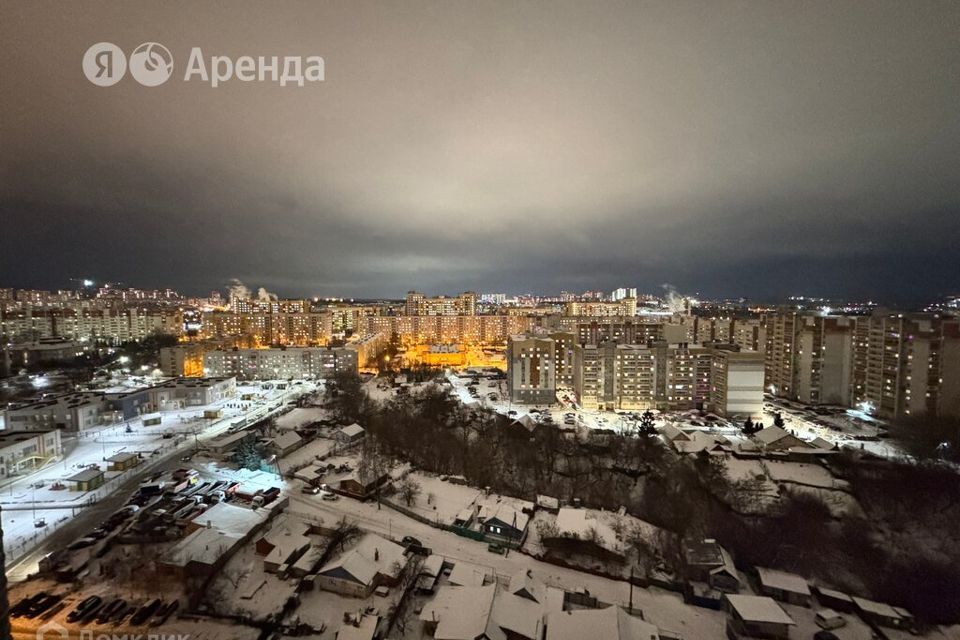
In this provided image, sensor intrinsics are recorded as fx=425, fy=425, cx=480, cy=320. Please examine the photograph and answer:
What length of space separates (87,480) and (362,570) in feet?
18.9

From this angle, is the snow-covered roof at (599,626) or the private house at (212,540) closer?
the snow-covered roof at (599,626)

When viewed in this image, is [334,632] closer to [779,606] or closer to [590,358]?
[779,606]

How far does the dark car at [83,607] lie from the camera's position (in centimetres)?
430

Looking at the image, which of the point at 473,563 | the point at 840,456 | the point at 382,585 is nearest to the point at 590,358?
the point at 840,456

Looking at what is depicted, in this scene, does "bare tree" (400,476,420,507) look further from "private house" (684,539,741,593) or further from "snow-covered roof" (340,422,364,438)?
"private house" (684,539,741,593)

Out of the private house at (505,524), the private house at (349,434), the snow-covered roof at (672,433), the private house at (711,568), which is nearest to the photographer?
the private house at (711,568)

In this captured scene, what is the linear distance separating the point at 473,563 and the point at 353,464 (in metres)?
3.86

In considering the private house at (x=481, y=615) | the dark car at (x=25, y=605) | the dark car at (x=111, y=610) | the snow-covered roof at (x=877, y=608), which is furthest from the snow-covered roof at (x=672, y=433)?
the dark car at (x=25, y=605)

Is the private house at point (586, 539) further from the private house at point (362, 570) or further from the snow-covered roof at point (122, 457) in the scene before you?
the snow-covered roof at point (122, 457)

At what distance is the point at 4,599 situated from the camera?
2.02 metres

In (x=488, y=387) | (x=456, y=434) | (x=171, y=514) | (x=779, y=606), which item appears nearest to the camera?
(x=779, y=606)

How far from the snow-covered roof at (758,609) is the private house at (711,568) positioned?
1.50 feet

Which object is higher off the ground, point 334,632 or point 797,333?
point 797,333

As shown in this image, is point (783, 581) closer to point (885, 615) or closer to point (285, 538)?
point (885, 615)
